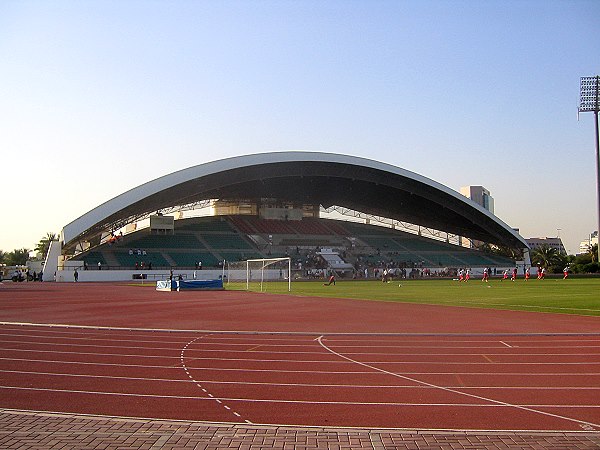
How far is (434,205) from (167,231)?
32.2 metres

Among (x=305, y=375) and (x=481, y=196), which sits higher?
(x=481, y=196)

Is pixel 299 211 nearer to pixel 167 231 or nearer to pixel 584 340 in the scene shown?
pixel 167 231

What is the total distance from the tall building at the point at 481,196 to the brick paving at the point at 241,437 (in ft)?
431

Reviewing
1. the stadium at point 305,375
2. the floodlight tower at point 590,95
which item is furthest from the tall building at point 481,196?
the stadium at point 305,375

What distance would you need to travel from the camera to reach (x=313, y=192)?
2916 inches

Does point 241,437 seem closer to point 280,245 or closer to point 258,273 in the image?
point 258,273

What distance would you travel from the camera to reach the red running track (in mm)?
7000

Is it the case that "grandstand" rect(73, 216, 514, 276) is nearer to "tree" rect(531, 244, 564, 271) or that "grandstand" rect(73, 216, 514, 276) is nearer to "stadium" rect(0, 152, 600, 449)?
"tree" rect(531, 244, 564, 271)

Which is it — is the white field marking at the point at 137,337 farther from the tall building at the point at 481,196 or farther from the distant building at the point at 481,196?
the tall building at the point at 481,196

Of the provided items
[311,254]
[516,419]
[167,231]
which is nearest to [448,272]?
[311,254]

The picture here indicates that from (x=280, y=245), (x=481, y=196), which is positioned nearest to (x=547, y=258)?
(x=280, y=245)

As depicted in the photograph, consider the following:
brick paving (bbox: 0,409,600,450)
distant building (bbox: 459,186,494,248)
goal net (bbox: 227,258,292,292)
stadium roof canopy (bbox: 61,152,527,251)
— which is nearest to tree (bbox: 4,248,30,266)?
stadium roof canopy (bbox: 61,152,527,251)

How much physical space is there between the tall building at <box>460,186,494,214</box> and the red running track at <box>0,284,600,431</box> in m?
124

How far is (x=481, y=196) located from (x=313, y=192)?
8149cm
